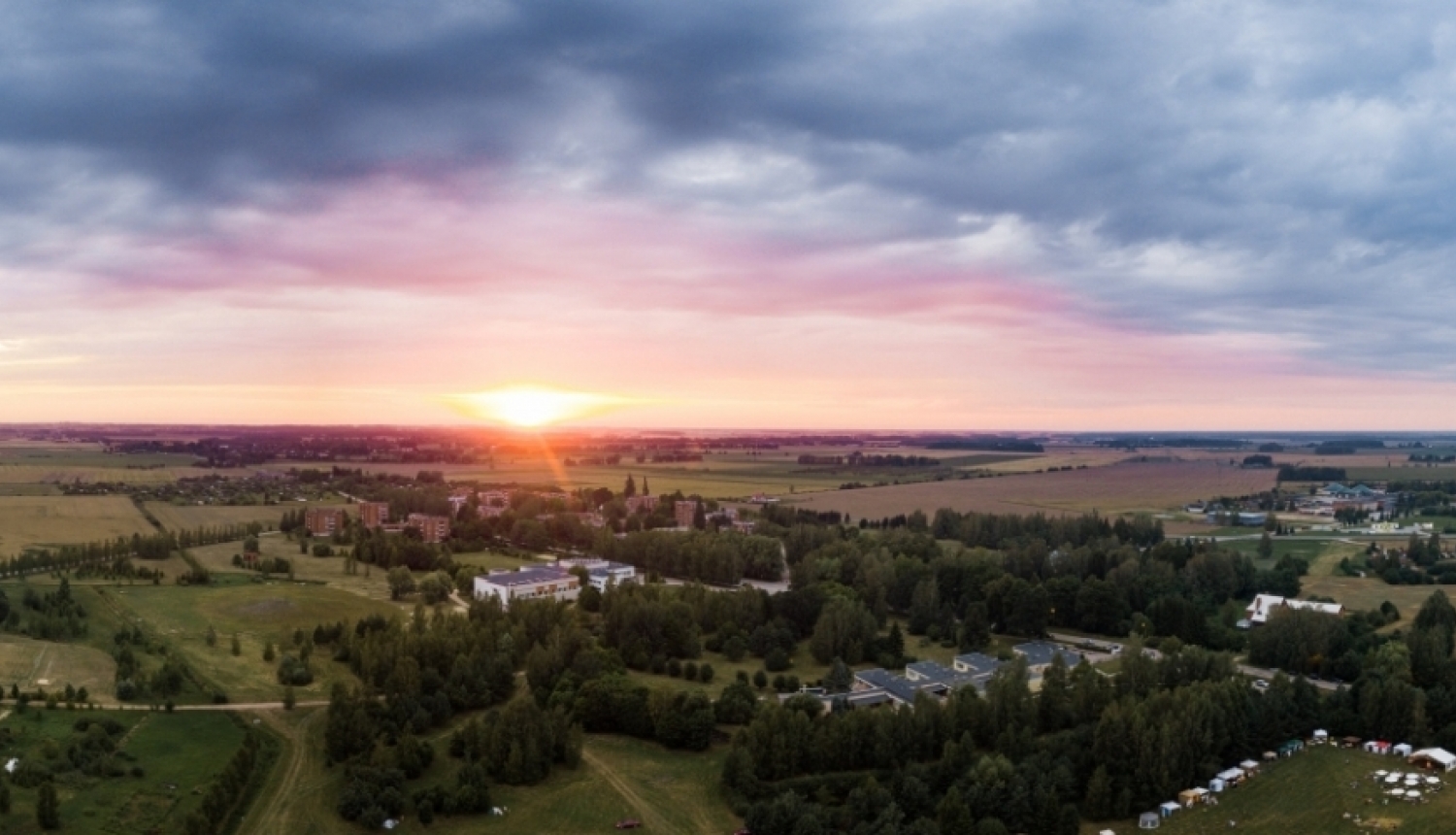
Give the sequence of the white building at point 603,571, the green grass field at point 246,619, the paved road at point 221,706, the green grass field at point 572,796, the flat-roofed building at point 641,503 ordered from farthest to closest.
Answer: the flat-roofed building at point 641,503 < the white building at point 603,571 < the green grass field at point 246,619 < the paved road at point 221,706 < the green grass field at point 572,796

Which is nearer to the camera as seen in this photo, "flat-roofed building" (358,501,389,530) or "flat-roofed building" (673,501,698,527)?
"flat-roofed building" (358,501,389,530)

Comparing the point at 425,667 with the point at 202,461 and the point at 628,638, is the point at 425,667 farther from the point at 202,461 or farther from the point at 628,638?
the point at 202,461

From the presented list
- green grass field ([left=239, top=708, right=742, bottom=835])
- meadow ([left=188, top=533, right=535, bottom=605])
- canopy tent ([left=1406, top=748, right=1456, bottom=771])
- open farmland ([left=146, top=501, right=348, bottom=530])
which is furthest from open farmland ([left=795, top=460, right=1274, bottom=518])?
green grass field ([left=239, top=708, right=742, bottom=835])

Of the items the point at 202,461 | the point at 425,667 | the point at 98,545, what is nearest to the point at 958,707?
the point at 425,667

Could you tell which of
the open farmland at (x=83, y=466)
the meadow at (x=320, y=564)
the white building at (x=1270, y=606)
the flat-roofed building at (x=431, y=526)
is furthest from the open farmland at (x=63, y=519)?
the white building at (x=1270, y=606)

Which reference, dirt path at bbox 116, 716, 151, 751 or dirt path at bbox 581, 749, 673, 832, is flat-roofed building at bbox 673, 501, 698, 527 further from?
dirt path at bbox 116, 716, 151, 751

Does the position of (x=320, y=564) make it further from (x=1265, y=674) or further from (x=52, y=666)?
(x=1265, y=674)

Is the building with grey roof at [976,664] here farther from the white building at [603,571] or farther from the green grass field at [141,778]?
the green grass field at [141,778]
